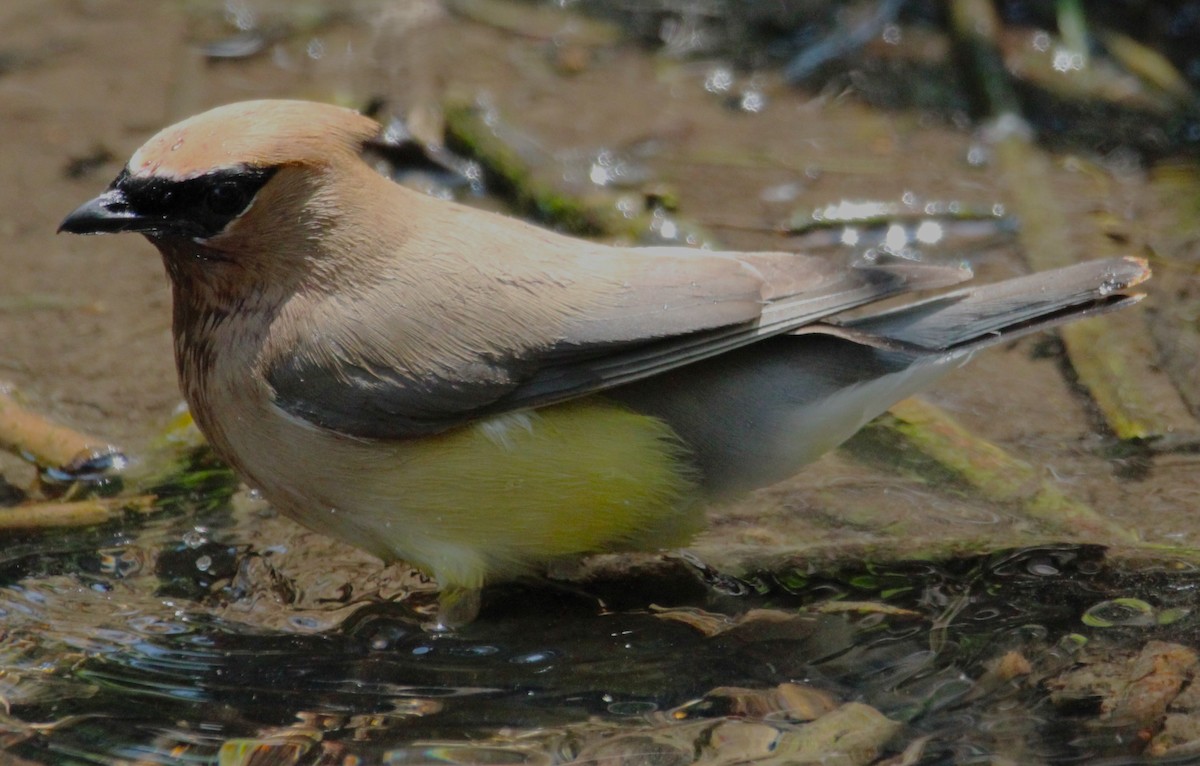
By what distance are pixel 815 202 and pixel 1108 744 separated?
13.3 ft

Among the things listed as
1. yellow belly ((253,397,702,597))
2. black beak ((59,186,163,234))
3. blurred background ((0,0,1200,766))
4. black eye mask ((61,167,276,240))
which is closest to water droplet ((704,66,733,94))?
blurred background ((0,0,1200,766))

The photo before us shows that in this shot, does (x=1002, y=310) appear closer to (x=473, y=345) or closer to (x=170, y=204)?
(x=473, y=345)

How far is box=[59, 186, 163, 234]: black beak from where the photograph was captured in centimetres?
446

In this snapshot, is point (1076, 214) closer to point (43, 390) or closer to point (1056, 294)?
point (1056, 294)

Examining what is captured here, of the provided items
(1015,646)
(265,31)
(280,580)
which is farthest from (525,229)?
(265,31)

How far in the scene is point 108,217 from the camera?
4.46 m

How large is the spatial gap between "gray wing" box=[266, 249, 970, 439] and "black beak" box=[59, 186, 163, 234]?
1.94 feet

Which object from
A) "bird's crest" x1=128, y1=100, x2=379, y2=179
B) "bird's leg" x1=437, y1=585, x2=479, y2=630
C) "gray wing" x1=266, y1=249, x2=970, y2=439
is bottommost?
"bird's leg" x1=437, y1=585, x2=479, y2=630

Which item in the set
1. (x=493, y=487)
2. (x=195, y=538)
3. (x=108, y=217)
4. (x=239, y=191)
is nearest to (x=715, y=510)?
(x=493, y=487)

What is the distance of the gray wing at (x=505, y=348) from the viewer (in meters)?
4.55

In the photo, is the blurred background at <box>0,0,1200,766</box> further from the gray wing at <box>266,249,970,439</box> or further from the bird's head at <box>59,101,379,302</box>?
the bird's head at <box>59,101,379,302</box>

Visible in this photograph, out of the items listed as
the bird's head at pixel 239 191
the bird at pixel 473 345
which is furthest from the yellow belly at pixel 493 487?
the bird's head at pixel 239 191

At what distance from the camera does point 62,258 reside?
6961 mm

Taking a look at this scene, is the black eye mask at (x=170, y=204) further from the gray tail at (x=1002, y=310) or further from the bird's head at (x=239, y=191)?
the gray tail at (x=1002, y=310)
